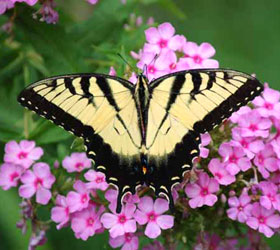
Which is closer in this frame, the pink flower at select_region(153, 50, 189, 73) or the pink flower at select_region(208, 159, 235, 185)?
the pink flower at select_region(208, 159, 235, 185)

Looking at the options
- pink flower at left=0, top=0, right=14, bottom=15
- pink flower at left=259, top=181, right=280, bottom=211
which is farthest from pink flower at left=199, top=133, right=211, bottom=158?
pink flower at left=0, top=0, right=14, bottom=15

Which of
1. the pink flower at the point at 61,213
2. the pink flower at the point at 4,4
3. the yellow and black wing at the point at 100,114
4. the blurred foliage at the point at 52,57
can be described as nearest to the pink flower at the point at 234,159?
the yellow and black wing at the point at 100,114

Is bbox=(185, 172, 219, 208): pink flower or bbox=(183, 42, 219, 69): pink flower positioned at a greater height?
bbox=(183, 42, 219, 69): pink flower

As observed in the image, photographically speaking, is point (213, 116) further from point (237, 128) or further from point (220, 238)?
point (220, 238)

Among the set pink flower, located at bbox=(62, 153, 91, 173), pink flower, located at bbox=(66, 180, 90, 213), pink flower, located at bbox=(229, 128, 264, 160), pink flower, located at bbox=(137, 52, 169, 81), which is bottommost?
pink flower, located at bbox=(66, 180, 90, 213)

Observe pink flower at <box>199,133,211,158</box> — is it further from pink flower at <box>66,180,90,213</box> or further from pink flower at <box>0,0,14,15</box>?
pink flower at <box>0,0,14,15</box>

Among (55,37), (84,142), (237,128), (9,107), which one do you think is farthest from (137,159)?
(9,107)

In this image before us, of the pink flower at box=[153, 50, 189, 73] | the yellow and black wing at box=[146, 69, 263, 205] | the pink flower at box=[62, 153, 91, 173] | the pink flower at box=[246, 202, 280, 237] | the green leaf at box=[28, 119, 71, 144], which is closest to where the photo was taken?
the yellow and black wing at box=[146, 69, 263, 205]
